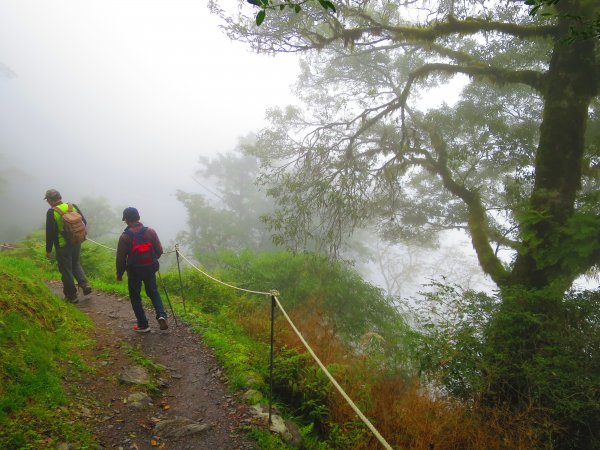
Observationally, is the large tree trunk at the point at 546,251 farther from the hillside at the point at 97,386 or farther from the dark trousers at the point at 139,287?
the dark trousers at the point at 139,287

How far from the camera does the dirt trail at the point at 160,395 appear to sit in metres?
3.56

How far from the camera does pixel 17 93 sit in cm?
14288

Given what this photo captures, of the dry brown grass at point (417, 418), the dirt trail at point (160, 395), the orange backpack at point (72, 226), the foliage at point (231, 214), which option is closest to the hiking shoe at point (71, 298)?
the dirt trail at point (160, 395)

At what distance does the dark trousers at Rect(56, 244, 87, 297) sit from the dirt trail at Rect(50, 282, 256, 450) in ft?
2.39

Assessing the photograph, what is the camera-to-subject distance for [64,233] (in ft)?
21.1

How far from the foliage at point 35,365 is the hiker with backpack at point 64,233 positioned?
1.10 meters

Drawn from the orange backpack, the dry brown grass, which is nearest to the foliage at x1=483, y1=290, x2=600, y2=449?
the dry brown grass

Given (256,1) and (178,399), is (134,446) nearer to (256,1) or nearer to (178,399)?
(178,399)

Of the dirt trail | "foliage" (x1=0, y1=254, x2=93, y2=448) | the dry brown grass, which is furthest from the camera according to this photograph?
the dry brown grass

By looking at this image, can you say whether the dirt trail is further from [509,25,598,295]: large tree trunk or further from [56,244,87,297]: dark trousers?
[509,25,598,295]: large tree trunk

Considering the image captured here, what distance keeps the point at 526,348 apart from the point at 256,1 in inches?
214

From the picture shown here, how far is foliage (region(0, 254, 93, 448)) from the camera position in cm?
302

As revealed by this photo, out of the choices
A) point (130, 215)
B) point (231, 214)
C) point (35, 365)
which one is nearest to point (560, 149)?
point (130, 215)

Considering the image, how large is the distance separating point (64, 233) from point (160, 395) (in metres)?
3.90
